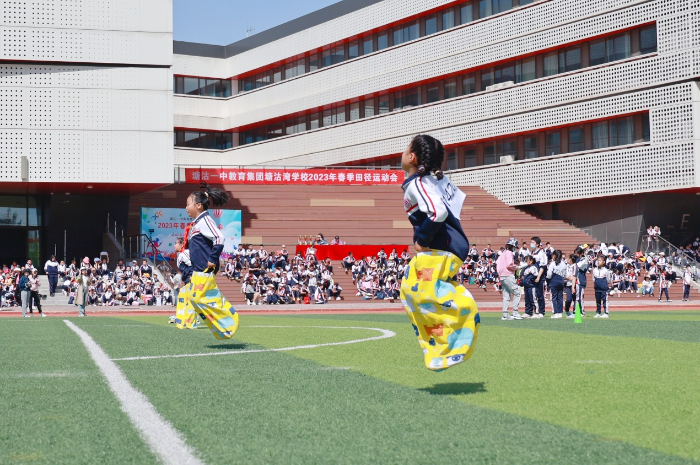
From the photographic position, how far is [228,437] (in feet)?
15.1

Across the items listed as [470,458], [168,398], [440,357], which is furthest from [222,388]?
[470,458]

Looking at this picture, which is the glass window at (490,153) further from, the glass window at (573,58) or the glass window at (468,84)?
the glass window at (573,58)

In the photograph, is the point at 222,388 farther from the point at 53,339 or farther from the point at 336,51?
the point at 336,51

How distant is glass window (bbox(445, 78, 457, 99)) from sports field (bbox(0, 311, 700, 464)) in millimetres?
46136

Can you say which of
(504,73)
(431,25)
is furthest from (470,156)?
(431,25)

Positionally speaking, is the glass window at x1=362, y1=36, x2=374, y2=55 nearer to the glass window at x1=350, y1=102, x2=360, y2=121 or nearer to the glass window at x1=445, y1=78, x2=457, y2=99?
the glass window at x1=350, y1=102, x2=360, y2=121

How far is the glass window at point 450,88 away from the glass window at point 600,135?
36.1 feet

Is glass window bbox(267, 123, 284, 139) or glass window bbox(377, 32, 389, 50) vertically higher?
glass window bbox(377, 32, 389, 50)

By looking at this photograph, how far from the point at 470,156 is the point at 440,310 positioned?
4940 cm

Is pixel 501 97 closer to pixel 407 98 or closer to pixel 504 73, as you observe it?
pixel 504 73

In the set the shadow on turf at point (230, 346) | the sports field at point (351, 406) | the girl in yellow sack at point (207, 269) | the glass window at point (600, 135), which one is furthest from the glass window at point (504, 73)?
the shadow on turf at point (230, 346)

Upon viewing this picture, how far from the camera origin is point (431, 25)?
5622cm

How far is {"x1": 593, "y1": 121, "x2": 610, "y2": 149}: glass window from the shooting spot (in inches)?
1838

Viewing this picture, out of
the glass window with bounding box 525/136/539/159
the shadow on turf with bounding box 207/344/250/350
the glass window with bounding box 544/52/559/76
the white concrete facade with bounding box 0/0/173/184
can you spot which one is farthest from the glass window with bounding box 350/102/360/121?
the shadow on turf with bounding box 207/344/250/350
